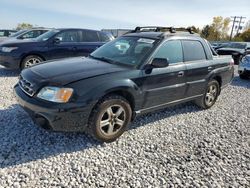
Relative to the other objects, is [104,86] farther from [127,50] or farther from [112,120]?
[127,50]

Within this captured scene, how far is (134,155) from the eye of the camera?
3.30 meters

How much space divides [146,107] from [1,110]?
2.66 meters

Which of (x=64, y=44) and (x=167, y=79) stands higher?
(x=64, y=44)

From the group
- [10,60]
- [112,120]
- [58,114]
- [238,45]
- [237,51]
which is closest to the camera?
[58,114]

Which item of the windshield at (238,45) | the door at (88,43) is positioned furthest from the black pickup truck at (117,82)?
the windshield at (238,45)

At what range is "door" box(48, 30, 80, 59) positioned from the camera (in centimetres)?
777

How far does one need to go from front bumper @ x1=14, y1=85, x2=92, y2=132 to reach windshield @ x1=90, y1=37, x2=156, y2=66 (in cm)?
122

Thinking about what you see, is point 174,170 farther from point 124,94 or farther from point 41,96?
point 41,96

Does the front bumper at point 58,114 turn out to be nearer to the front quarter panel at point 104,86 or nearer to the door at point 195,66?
the front quarter panel at point 104,86

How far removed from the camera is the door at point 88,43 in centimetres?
822

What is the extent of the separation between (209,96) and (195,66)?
1.09 m

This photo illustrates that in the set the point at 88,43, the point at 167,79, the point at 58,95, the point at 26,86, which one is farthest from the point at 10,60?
the point at 167,79

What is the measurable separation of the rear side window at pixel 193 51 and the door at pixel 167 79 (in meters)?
0.16

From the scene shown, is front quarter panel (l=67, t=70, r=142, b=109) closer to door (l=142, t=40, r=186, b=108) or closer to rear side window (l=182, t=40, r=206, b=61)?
door (l=142, t=40, r=186, b=108)
